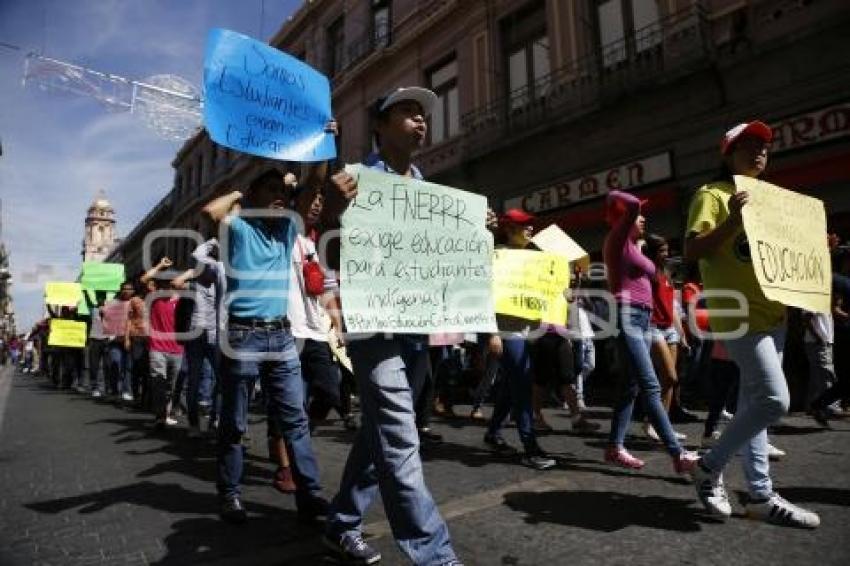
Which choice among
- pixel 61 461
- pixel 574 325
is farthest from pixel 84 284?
pixel 574 325

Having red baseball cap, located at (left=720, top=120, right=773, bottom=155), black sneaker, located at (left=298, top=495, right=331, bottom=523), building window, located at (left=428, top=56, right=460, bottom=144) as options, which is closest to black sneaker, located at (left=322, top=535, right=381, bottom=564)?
black sneaker, located at (left=298, top=495, right=331, bottom=523)

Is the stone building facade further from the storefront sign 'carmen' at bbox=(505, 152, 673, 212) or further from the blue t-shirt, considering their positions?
the blue t-shirt

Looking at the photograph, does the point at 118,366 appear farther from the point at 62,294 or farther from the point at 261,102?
the point at 261,102

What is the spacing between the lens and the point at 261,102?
285cm

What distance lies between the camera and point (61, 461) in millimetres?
4836

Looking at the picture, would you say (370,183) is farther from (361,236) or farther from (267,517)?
(267,517)

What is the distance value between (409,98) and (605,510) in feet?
7.34

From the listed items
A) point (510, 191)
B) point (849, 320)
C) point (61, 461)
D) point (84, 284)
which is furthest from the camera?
point (510, 191)

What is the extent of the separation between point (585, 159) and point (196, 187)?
31107 millimetres

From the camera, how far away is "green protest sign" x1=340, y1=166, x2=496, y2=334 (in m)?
2.35

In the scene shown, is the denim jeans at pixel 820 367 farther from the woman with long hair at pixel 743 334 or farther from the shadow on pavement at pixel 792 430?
the woman with long hair at pixel 743 334

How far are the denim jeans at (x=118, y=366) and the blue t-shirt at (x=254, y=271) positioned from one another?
8196mm

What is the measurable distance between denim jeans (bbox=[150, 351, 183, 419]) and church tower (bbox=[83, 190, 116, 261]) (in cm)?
9992

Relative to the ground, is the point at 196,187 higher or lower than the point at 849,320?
higher
